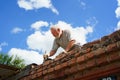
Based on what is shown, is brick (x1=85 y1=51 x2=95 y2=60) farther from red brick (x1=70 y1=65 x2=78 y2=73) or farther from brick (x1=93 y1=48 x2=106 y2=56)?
red brick (x1=70 y1=65 x2=78 y2=73)

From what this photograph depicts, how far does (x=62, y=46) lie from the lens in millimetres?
6438

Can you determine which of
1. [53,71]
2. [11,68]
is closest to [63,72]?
[53,71]

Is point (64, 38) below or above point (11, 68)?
above

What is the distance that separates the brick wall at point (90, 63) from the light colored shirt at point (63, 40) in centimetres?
101

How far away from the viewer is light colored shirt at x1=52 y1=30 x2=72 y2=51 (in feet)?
20.4

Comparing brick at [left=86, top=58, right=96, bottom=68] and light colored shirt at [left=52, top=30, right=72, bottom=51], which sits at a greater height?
light colored shirt at [left=52, top=30, right=72, bottom=51]

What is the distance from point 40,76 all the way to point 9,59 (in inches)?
691

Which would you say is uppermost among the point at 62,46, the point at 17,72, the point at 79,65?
the point at 62,46

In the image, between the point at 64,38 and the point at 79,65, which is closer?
the point at 79,65

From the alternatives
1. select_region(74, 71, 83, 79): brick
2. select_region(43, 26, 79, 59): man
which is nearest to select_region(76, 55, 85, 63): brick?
select_region(74, 71, 83, 79): brick

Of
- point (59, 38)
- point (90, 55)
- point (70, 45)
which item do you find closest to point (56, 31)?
point (59, 38)

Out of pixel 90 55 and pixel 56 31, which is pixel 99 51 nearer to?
pixel 90 55

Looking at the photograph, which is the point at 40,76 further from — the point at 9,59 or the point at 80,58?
the point at 9,59

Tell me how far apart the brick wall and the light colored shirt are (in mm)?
1014
